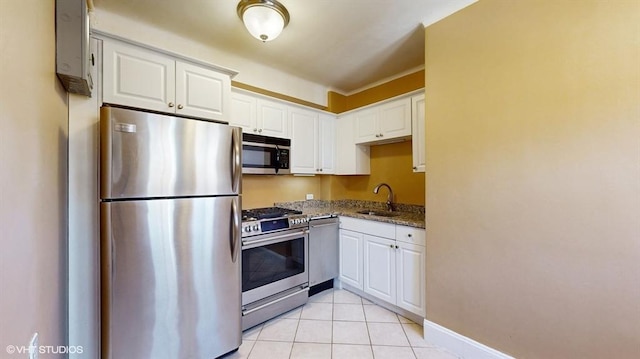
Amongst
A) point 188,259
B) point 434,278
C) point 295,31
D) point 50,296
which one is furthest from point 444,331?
point 295,31

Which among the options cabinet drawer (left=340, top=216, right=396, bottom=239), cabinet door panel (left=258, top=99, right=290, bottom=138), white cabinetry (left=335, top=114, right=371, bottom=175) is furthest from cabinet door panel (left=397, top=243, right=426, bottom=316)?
cabinet door panel (left=258, top=99, right=290, bottom=138)

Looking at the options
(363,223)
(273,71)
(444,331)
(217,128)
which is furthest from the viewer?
(273,71)

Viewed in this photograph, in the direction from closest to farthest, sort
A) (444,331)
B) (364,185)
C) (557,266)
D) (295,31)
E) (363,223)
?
(557,266) → (444,331) → (295,31) → (363,223) → (364,185)

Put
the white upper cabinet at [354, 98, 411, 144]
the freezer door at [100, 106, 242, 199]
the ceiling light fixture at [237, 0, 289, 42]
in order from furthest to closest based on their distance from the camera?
1. the white upper cabinet at [354, 98, 411, 144]
2. the ceiling light fixture at [237, 0, 289, 42]
3. the freezer door at [100, 106, 242, 199]

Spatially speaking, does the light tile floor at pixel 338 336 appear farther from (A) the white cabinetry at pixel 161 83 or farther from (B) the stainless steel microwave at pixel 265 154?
(A) the white cabinetry at pixel 161 83

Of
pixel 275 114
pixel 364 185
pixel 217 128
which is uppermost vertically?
pixel 275 114

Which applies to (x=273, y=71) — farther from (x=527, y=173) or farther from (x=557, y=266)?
(x=557, y=266)

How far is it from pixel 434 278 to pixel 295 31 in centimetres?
229

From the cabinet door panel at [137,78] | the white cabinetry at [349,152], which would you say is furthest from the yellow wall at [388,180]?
the cabinet door panel at [137,78]

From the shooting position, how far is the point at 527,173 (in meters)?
1.47

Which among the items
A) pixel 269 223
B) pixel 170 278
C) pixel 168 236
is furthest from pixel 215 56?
pixel 170 278

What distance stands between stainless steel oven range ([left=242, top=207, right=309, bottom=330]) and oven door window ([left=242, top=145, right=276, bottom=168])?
53cm

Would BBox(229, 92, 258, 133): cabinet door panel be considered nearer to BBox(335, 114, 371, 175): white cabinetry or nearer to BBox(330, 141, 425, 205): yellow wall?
BBox(335, 114, 371, 175): white cabinetry

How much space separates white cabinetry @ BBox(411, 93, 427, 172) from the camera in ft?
7.75
